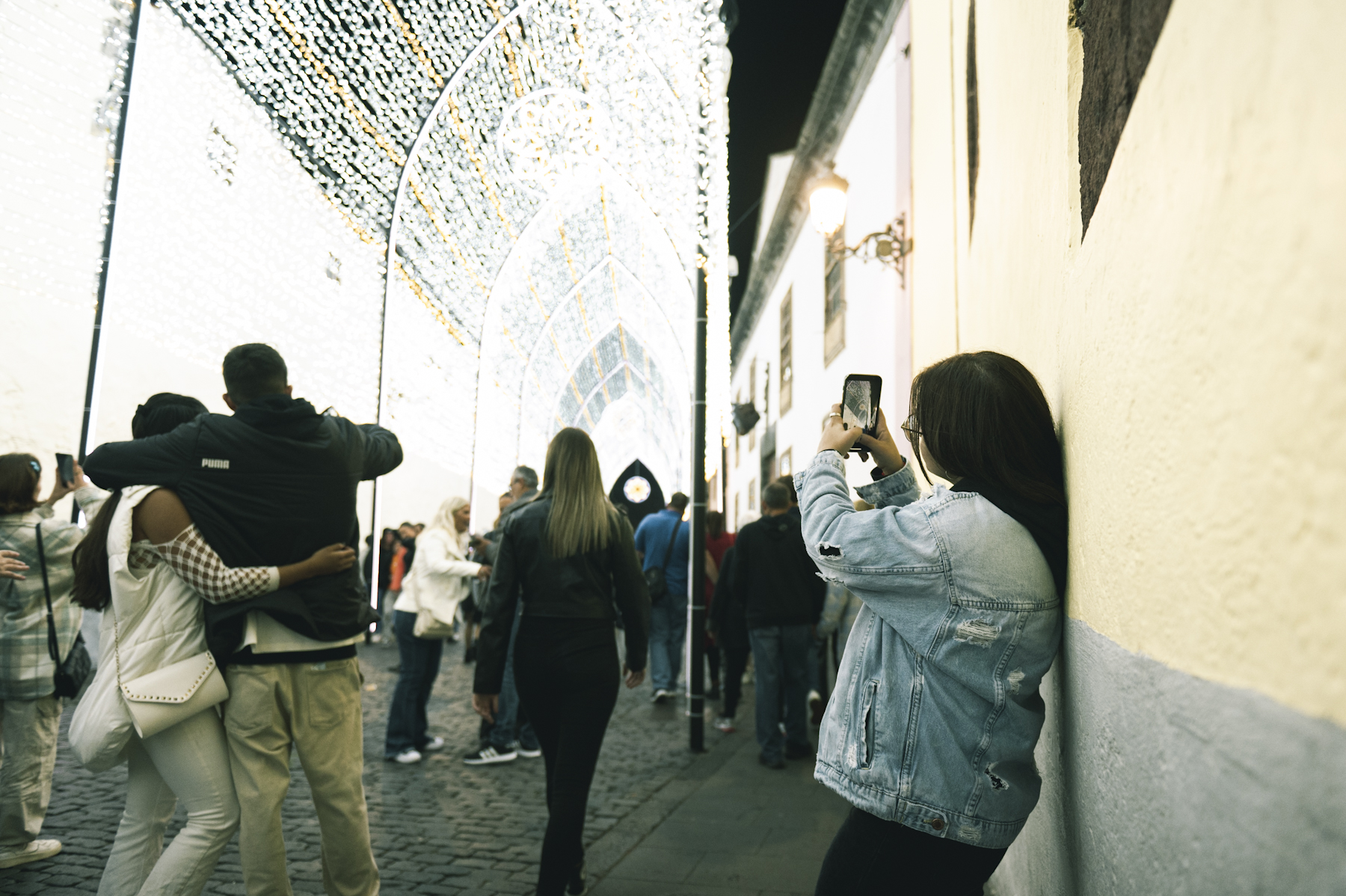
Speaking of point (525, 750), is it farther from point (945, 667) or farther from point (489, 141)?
point (489, 141)

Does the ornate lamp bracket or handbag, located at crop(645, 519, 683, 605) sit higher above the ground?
the ornate lamp bracket

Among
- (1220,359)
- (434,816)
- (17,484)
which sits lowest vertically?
(434,816)

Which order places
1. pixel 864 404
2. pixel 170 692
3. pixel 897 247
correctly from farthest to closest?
pixel 897 247, pixel 170 692, pixel 864 404

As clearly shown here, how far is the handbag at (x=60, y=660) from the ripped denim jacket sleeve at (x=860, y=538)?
12.3 ft

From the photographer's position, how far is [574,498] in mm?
3852

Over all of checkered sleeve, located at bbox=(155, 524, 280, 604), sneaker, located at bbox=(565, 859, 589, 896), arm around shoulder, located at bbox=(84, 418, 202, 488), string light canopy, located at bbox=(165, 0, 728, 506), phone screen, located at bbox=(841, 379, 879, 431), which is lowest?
sneaker, located at bbox=(565, 859, 589, 896)

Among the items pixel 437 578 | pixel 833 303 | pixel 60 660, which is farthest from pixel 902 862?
pixel 833 303

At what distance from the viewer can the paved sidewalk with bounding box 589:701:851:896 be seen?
404 centimetres

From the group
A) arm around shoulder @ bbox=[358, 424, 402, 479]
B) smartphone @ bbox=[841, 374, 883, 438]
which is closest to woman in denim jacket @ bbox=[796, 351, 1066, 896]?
smartphone @ bbox=[841, 374, 883, 438]

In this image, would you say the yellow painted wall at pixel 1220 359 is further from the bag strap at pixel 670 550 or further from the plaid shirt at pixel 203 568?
the bag strap at pixel 670 550

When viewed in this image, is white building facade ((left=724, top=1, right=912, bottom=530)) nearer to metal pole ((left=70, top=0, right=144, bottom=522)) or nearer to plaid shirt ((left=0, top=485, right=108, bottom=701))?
plaid shirt ((left=0, top=485, right=108, bottom=701))

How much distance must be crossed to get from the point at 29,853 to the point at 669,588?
603 centimetres

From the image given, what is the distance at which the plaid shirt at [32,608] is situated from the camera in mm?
4129

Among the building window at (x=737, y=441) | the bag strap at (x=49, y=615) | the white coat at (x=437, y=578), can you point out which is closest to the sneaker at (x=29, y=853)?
the bag strap at (x=49, y=615)
